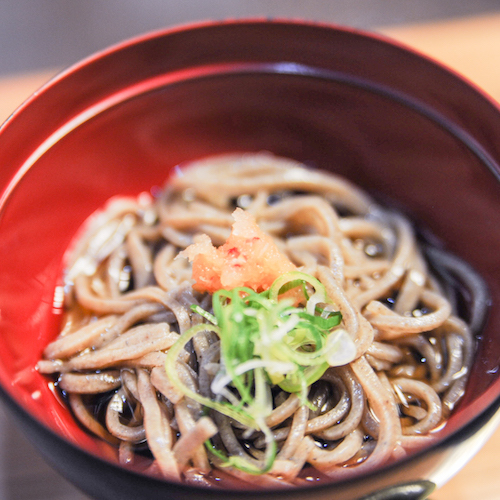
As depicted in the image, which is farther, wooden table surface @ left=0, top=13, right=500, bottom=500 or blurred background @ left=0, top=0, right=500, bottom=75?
blurred background @ left=0, top=0, right=500, bottom=75

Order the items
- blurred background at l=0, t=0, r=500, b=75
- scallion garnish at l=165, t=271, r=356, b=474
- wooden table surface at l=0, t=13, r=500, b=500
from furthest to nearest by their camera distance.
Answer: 1. blurred background at l=0, t=0, r=500, b=75
2. wooden table surface at l=0, t=13, r=500, b=500
3. scallion garnish at l=165, t=271, r=356, b=474

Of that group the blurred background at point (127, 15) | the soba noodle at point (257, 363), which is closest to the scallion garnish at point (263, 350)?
the soba noodle at point (257, 363)

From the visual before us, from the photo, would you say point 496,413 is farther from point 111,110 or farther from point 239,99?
point 111,110

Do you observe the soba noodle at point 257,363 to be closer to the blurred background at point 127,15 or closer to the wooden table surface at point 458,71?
the wooden table surface at point 458,71

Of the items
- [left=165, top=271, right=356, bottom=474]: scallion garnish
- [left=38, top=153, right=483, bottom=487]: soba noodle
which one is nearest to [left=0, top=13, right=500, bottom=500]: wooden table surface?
A: [left=38, top=153, right=483, bottom=487]: soba noodle

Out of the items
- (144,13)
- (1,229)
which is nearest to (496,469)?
(1,229)

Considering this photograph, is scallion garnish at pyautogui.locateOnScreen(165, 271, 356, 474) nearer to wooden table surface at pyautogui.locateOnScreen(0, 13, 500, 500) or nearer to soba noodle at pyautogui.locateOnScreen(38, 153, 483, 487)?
soba noodle at pyautogui.locateOnScreen(38, 153, 483, 487)
